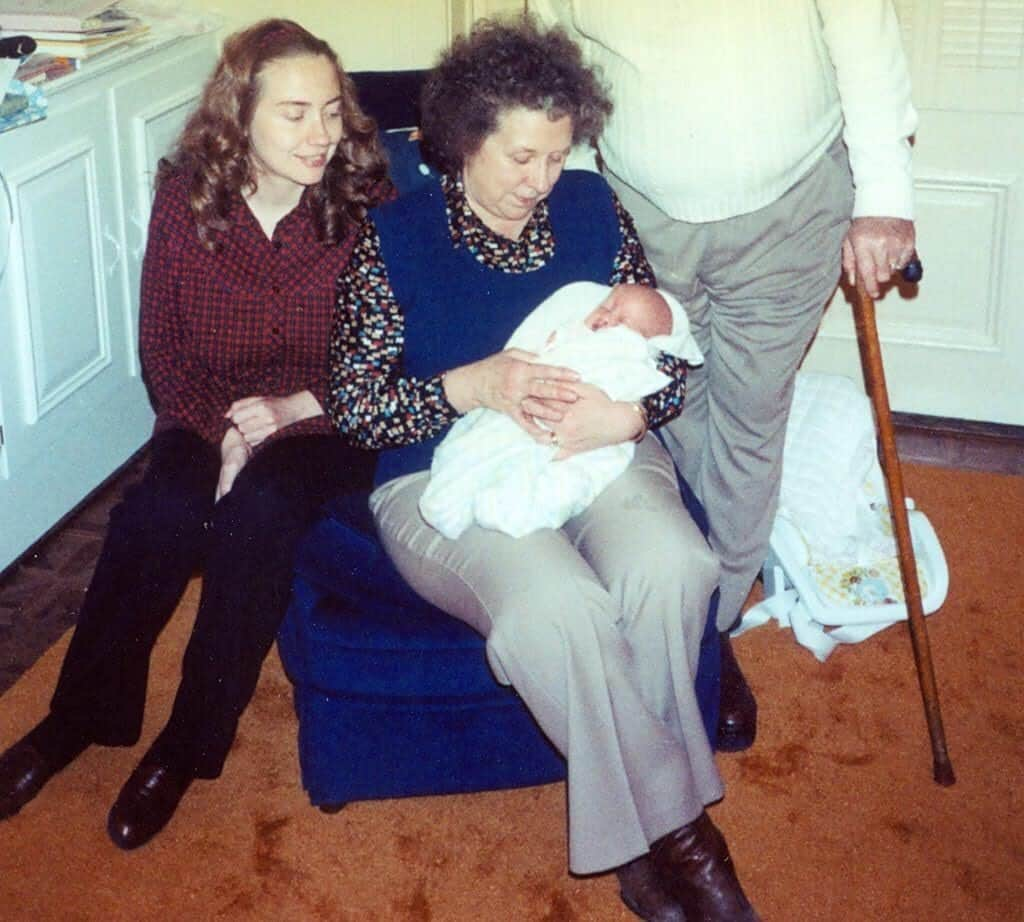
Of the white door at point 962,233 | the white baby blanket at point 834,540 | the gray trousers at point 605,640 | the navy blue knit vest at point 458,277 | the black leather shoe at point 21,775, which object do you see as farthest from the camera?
the white door at point 962,233

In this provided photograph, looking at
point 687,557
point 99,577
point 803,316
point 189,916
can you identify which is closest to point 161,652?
point 99,577

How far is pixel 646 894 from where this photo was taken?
6.60 feet

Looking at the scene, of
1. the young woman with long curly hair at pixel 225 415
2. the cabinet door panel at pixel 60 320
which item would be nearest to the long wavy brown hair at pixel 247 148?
the young woman with long curly hair at pixel 225 415

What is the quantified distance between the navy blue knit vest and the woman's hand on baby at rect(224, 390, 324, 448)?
0.19 m

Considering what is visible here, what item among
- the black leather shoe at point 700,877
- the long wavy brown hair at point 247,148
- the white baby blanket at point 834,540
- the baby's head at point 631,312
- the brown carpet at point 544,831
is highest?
the long wavy brown hair at point 247,148

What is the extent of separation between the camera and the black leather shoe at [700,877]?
198 cm

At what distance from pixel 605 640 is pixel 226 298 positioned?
85 centimetres

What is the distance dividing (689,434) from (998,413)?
1.25m

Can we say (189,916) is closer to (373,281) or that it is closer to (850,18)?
(373,281)

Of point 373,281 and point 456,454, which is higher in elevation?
point 373,281

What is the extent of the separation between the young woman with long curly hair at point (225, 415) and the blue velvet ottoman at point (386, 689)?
0.06 meters

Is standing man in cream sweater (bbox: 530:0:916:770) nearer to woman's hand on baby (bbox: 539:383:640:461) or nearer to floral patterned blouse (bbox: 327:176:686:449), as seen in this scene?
floral patterned blouse (bbox: 327:176:686:449)

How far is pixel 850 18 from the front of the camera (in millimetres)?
2035

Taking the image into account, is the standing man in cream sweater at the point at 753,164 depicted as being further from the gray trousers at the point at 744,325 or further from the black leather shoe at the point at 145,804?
the black leather shoe at the point at 145,804
